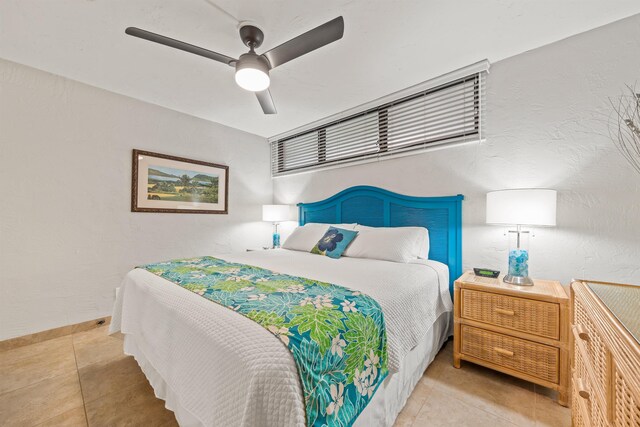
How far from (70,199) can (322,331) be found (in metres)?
2.84

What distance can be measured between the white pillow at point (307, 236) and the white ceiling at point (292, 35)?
1.44 m

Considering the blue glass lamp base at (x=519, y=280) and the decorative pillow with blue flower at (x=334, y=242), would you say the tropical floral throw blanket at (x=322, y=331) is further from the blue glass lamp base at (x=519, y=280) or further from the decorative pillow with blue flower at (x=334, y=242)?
the blue glass lamp base at (x=519, y=280)

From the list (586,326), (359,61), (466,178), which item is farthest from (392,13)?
(586,326)

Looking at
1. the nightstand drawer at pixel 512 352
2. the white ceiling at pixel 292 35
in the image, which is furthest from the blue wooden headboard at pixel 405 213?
the white ceiling at pixel 292 35

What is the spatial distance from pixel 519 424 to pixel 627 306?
3.26 ft

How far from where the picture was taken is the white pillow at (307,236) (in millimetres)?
2762

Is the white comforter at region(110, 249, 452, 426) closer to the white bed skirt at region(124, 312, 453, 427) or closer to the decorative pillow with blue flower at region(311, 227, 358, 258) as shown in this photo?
the white bed skirt at region(124, 312, 453, 427)

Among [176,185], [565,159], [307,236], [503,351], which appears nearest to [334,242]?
[307,236]

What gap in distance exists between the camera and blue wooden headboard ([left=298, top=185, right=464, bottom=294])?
2287 millimetres

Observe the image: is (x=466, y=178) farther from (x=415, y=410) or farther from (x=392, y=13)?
(x=415, y=410)

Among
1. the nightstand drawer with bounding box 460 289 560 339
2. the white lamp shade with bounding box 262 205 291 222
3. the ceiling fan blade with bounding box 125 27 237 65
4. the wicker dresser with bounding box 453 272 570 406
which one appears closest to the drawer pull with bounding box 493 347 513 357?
the wicker dresser with bounding box 453 272 570 406

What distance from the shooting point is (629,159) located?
1629 millimetres

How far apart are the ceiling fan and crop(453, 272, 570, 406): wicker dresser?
1.85 m

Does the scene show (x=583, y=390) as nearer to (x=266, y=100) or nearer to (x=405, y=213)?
(x=405, y=213)
